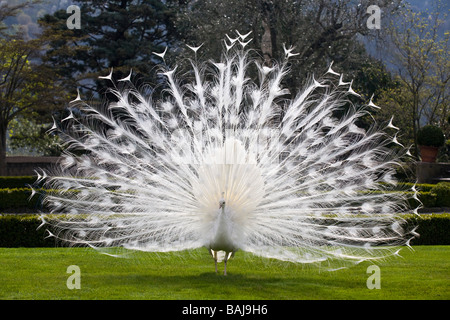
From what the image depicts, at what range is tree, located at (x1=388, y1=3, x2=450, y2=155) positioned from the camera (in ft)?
99.2

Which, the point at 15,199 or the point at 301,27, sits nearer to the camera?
the point at 15,199

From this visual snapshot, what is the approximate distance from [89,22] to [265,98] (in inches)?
1427

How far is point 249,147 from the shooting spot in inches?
311

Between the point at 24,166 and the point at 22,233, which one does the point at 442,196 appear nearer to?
the point at 22,233

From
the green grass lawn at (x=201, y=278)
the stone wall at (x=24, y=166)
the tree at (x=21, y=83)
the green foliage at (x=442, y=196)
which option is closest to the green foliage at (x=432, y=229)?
the green grass lawn at (x=201, y=278)

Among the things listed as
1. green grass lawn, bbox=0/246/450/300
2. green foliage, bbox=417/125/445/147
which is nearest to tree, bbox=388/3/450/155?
green foliage, bbox=417/125/445/147

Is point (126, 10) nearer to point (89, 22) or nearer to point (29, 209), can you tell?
point (89, 22)

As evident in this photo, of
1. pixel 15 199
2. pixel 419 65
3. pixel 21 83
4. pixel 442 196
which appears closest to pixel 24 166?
pixel 21 83

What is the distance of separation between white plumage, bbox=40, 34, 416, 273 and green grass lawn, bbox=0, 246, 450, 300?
0.39m

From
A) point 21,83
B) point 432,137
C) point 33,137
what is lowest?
point 432,137

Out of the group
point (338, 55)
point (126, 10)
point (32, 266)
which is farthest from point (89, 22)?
point (32, 266)

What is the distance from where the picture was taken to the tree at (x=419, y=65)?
3023 cm

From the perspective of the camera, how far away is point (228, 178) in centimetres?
750

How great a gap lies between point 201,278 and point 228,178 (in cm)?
154
